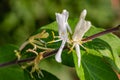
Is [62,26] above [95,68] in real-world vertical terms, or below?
above

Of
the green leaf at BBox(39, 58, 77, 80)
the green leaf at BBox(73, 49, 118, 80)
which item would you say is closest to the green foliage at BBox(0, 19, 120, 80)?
the green leaf at BBox(73, 49, 118, 80)

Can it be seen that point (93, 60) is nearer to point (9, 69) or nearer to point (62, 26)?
point (62, 26)

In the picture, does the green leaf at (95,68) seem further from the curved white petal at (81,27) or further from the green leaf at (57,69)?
the green leaf at (57,69)

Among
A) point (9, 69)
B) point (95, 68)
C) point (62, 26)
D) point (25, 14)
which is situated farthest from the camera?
point (25, 14)

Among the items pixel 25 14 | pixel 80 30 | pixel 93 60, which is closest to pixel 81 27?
pixel 80 30

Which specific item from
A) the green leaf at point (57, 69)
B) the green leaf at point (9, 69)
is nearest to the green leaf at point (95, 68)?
the green leaf at point (9, 69)

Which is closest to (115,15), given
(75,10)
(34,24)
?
(75,10)

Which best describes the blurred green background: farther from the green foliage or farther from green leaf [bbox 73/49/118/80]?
green leaf [bbox 73/49/118/80]

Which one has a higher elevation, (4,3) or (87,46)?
(4,3)

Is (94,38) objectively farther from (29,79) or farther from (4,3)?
(4,3)
